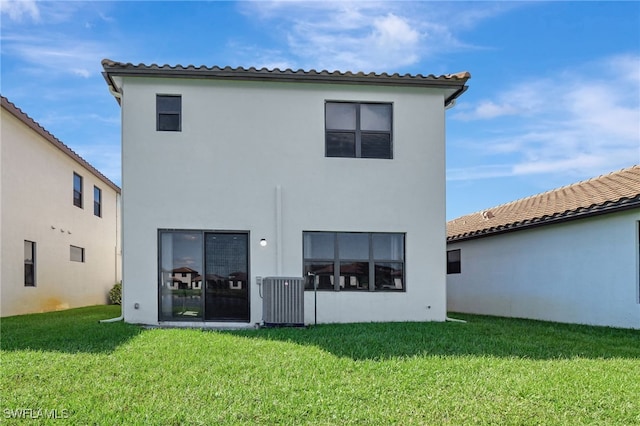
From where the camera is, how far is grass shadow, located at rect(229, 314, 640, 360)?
22.9 ft

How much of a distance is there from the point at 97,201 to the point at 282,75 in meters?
13.7

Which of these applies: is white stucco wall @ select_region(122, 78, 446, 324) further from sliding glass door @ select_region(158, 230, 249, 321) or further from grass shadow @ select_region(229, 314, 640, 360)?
grass shadow @ select_region(229, 314, 640, 360)

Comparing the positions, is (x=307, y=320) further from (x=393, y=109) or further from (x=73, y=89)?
(x=73, y=89)

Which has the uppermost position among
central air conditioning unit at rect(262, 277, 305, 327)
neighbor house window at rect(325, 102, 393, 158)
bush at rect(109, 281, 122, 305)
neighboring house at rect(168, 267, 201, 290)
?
neighbor house window at rect(325, 102, 393, 158)

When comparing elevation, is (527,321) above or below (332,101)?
below

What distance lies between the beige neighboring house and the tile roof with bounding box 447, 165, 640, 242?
43.2 feet

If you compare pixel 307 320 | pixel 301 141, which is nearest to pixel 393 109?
pixel 301 141

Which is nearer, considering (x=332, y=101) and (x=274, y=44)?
(x=332, y=101)

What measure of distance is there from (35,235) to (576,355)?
1469 cm

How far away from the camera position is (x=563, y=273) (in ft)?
38.0

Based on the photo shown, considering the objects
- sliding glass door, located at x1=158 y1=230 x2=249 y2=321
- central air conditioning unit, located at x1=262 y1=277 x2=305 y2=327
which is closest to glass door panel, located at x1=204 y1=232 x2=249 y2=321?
sliding glass door, located at x1=158 y1=230 x2=249 y2=321

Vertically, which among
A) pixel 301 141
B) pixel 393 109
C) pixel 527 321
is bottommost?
pixel 527 321

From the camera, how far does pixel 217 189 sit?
10.4m

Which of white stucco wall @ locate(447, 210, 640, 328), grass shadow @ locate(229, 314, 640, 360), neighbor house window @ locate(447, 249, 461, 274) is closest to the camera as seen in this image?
grass shadow @ locate(229, 314, 640, 360)
